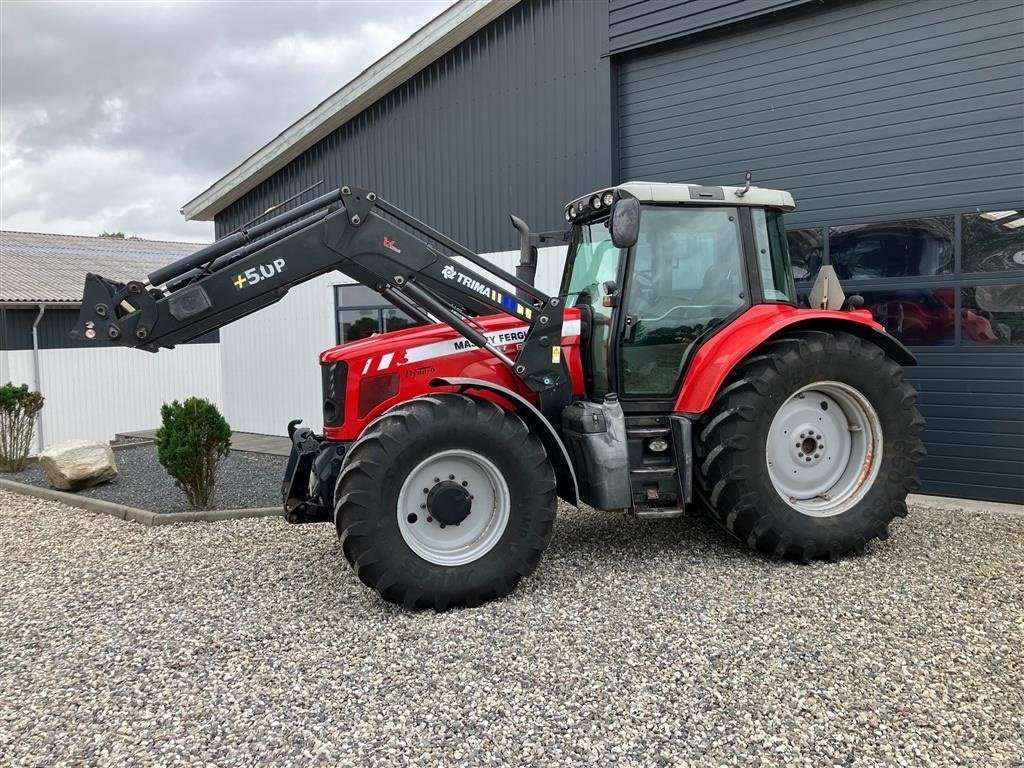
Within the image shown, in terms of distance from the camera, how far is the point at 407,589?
14.7 feet

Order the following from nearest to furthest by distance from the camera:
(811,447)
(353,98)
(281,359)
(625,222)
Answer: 1. (625,222)
2. (811,447)
3. (353,98)
4. (281,359)

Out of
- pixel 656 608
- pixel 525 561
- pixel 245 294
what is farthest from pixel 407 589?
pixel 245 294

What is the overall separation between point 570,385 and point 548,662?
1990 mm

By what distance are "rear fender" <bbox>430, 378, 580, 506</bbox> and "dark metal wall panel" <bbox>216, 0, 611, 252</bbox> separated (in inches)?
197

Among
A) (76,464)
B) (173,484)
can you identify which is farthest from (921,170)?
(76,464)

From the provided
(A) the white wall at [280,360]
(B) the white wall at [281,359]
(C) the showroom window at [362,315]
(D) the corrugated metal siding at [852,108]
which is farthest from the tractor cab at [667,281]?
(A) the white wall at [280,360]

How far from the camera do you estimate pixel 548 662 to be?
151 inches

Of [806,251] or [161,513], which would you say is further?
[806,251]

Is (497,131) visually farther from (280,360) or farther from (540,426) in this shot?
(540,426)

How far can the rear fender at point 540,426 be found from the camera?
4.84 m

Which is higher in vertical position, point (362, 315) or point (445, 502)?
point (362, 315)

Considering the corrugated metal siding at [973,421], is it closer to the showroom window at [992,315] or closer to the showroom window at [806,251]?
the showroom window at [992,315]

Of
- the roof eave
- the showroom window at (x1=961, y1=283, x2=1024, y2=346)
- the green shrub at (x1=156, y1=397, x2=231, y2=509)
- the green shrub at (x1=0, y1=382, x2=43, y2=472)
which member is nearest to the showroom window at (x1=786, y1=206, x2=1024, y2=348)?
the showroom window at (x1=961, y1=283, x2=1024, y2=346)

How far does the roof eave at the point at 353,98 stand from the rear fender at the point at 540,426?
6673 mm
